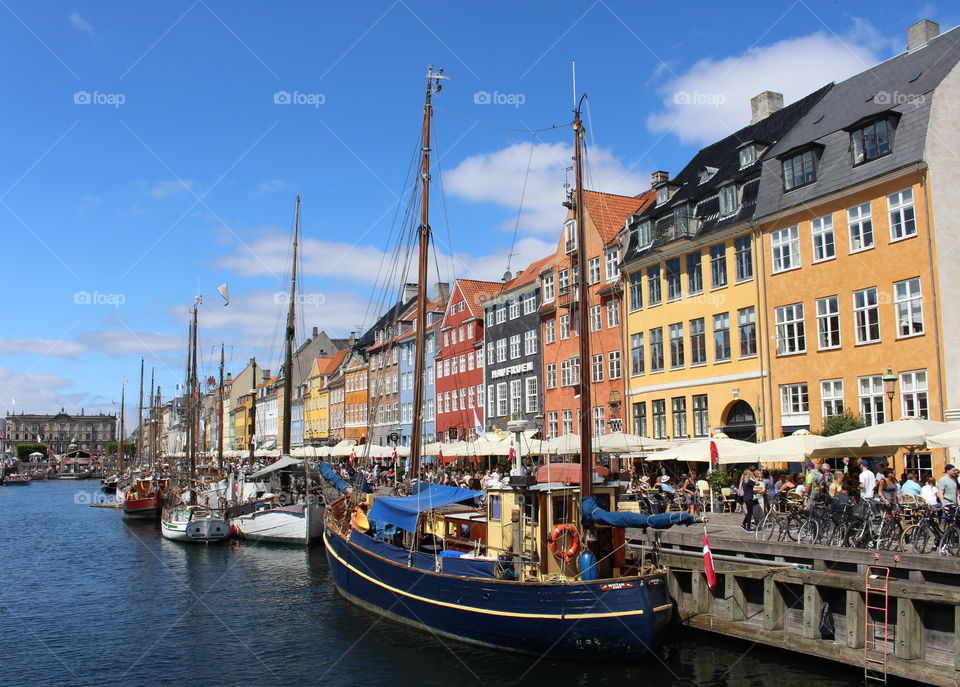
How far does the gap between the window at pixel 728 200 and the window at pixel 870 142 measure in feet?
20.8

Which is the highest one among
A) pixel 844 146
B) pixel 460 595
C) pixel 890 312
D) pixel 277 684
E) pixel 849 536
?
pixel 844 146

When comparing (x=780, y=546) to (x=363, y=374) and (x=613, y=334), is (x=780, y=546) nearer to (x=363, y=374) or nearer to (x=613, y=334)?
(x=613, y=334)

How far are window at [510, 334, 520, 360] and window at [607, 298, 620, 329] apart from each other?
34.6 feet

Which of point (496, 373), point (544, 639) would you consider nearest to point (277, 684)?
point (544, 639)

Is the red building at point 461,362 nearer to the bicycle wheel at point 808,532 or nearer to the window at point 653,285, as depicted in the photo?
the window at point 653,285

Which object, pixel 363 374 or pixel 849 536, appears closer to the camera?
pixel 849 536

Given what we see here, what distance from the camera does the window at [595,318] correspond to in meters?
47.2

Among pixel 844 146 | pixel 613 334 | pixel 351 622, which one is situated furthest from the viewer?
pixel 613 334

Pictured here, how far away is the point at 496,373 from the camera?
58.5 m

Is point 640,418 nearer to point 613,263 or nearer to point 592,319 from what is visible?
point 592,319

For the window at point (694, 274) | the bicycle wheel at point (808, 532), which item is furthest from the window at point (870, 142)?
the bicycle wheel at point (808, 532)

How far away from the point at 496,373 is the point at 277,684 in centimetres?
4254

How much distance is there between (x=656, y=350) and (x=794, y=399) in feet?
31.2

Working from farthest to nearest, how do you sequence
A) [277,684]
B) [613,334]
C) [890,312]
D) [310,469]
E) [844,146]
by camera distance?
1. [613,334]
2. [310,469]
3. [844,146]
4. [890,312]
5. [277,684]
